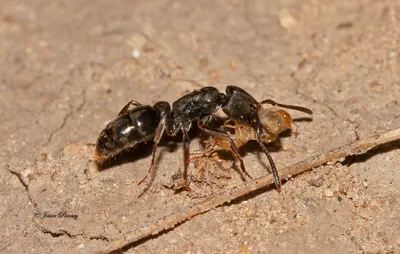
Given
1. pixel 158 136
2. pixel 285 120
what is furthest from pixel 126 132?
pixel 285 120

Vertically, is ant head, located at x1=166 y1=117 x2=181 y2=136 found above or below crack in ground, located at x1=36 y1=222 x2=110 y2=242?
above

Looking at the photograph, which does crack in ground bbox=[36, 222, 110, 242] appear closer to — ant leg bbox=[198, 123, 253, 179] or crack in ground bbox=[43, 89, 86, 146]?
crack in ground bbox=[43, 89, 86, 146]

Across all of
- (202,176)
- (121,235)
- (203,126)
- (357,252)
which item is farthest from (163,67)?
(357,252)

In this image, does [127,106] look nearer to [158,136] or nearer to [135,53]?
[158,136]

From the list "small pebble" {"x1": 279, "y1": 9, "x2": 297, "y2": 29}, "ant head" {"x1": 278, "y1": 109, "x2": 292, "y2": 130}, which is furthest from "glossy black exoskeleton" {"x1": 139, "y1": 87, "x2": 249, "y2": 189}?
"small pebble" {"x1": 279, "y1": 9, "x2": 297, "y2": 29}

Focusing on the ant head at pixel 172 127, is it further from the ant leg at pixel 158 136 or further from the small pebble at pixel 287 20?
the small pebble at pixel 287 20

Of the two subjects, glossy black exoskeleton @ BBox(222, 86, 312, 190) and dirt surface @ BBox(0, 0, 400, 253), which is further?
glossy black exoskeleton @ BBox(222, 86, 312, 190)

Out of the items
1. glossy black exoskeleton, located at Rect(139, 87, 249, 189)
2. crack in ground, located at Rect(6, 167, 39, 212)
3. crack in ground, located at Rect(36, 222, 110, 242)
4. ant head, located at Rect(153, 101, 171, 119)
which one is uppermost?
ant head, located at Rect(153, 101, 171, 119)
